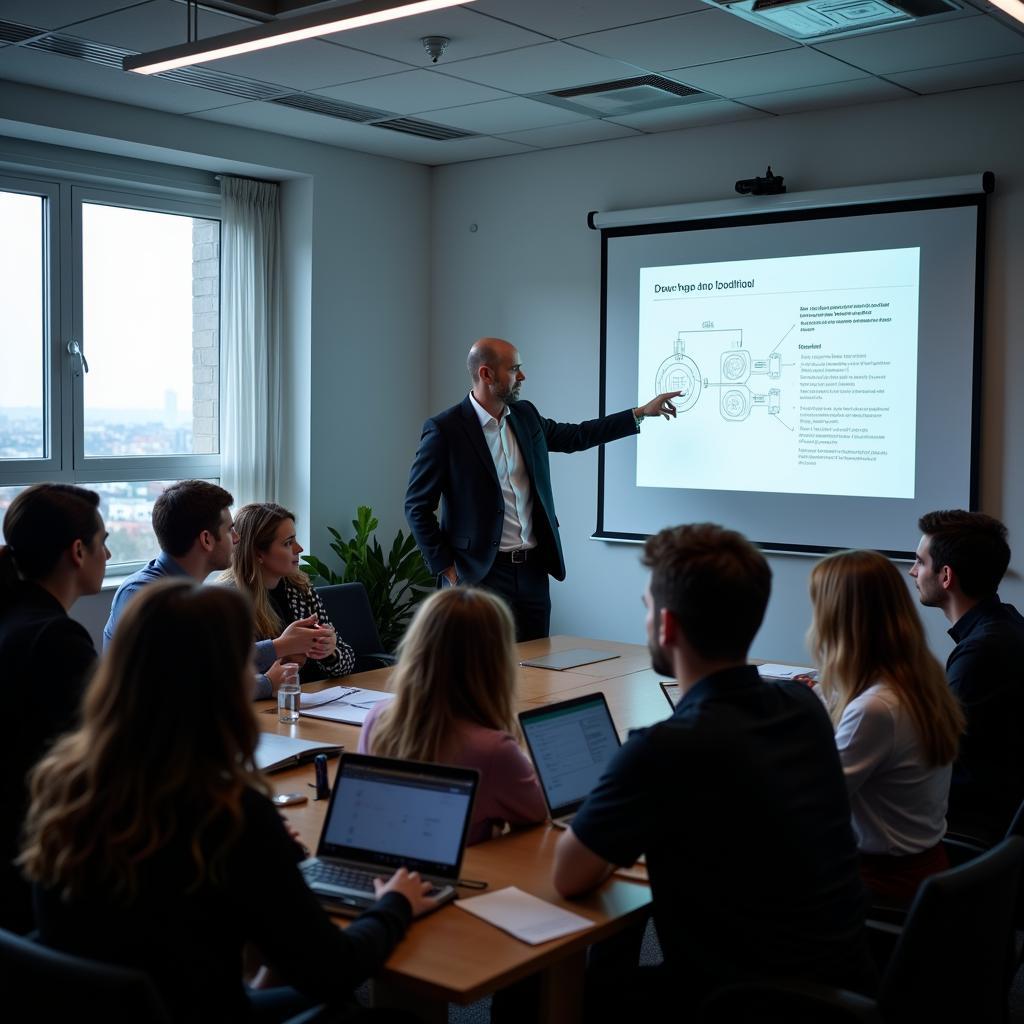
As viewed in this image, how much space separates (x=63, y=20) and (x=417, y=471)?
2.11m

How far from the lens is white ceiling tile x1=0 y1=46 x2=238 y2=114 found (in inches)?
185

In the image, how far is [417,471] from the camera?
16.7 feet

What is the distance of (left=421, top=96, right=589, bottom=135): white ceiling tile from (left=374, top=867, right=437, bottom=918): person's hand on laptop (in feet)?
13.6

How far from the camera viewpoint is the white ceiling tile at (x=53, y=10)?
4.03m

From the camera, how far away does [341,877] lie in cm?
205

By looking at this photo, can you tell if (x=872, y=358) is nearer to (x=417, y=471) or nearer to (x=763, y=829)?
(x=417, y=471)

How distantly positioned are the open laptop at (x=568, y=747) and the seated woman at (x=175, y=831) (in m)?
0.79

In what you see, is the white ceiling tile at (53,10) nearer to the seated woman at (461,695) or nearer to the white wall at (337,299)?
the white wall at (337,299)

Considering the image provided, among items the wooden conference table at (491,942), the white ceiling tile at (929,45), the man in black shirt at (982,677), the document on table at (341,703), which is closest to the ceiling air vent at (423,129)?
the white ceiling tile at (929,45)

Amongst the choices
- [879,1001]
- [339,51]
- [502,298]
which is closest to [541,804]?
[879,1001]

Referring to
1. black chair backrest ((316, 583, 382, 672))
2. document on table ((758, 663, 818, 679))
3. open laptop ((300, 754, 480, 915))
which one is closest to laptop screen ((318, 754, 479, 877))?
open laptop ((300, 754, 480, 915))

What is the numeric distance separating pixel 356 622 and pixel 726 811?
293 cm

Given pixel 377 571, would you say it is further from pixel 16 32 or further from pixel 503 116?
pixel 16 32

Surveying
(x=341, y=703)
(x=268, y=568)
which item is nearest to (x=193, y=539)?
(x=268, y=568)
